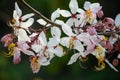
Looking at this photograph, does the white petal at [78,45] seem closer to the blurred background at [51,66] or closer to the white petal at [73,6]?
the white petal at [73,6]

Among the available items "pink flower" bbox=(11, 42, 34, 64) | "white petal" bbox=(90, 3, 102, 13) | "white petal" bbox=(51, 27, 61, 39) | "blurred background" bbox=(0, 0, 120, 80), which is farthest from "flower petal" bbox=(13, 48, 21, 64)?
"blurred background" bbox=(0, 0, 120, 80)

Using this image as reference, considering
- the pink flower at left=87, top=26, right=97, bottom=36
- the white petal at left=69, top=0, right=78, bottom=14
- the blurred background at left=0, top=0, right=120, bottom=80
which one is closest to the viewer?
the pink flower at left=87, top=26, right=97, bottom=36

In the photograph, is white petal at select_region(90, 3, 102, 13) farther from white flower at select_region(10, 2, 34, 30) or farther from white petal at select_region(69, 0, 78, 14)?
white flower at select_region(10, 2, 34, 30)

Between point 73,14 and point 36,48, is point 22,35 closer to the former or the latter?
point 36,48

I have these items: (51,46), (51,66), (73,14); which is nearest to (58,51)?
(51,46)

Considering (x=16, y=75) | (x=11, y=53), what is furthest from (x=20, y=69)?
(x=11, y=53)

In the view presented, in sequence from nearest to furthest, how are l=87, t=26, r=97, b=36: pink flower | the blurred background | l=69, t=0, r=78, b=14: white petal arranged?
1. l=87, t=26, r=97, b=36: pink flower
2. l=69, t=0, r=78, b=14: white petal
3. the blurred background

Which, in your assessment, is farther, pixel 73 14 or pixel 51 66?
pixel 51 66

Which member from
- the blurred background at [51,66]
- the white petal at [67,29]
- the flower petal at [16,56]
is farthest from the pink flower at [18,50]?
the blurred background at [51,66]

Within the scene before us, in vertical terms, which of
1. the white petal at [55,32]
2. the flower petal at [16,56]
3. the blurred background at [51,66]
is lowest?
the blurred background at [51,66]

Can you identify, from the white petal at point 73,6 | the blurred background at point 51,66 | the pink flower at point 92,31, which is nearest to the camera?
the pink flower at point 92,31
